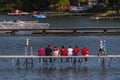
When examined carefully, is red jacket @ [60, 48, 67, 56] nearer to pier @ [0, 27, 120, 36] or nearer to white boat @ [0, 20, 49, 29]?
pier @ [0, 27, 120, 36]

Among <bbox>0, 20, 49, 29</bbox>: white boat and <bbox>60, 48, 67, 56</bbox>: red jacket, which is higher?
<bbox>60, 48, 67, 56</bbox>: red jacket

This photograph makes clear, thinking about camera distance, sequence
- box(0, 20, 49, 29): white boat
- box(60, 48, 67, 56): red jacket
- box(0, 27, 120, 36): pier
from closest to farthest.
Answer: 1. box(60, 48, 67, 56): red jacket
2. box(0, 27, 120, 36): pier
3. box(0, 20, 49, 29): white boat

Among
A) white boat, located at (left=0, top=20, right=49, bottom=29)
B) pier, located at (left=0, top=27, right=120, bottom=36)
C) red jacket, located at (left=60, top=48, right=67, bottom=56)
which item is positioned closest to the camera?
red jacket, located at (left=60, top=48, right=67, bottom=56)

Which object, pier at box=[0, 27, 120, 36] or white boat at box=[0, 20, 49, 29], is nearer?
pier at box=[0, 27, 120, 36]

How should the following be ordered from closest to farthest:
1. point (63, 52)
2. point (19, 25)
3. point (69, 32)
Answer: point (63, 52), point (69, 32), point (19, 25)

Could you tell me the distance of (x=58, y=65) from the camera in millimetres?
78562

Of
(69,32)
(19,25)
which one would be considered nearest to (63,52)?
(69,32)

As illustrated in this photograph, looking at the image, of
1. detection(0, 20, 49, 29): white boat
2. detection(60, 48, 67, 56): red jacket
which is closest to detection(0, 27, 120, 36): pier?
detection(0, 20, 49, 29): white boat

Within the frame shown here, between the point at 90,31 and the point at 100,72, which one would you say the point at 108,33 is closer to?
the point at 90,31

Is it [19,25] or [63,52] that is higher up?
[63,52]

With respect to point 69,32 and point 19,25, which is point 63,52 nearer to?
point 69,32

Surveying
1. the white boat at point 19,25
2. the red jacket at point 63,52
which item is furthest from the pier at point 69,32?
the red jacket at point 63,52

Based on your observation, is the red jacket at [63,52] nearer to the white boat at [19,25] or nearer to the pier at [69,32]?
the pier at [69,32]

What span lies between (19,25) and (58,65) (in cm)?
6033
